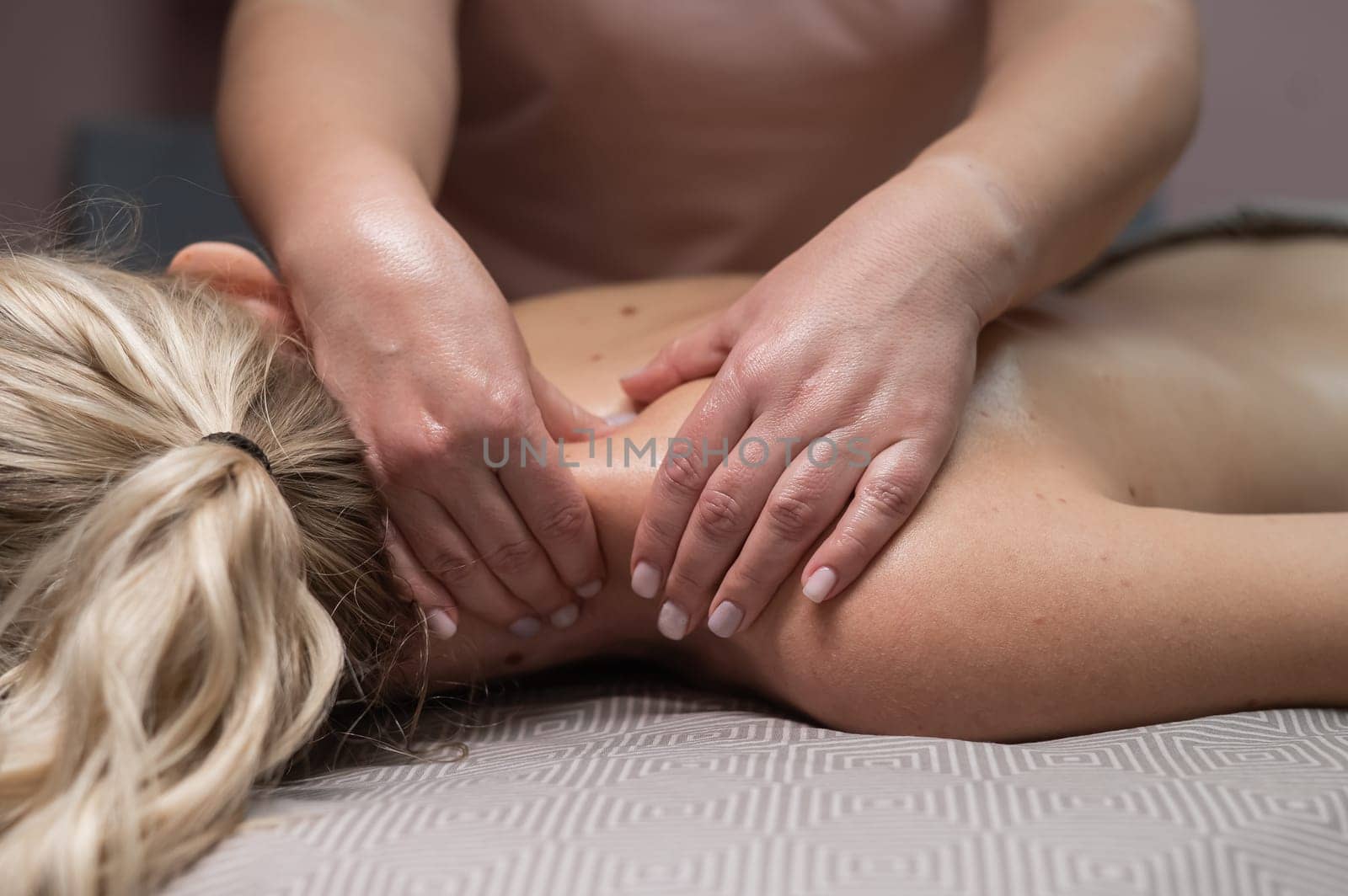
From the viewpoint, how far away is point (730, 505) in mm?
683

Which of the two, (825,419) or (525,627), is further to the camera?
(525,627)

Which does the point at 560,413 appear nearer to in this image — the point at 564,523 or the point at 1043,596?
the point at 564,523

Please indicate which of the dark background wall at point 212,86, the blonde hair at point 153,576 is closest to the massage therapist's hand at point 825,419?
the blonde hair at point 153,576

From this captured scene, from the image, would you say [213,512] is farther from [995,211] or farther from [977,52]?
[977,52]

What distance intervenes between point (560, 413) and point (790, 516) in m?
0.19

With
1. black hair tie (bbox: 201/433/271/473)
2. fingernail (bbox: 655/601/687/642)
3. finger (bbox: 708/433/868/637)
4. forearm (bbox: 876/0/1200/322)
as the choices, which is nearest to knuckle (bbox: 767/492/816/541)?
finger (bbox: 708/433/868/637)

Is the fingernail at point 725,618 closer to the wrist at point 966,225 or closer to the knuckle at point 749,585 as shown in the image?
the knuckle at point 749,585

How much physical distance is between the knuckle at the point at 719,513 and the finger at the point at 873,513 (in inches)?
2.2

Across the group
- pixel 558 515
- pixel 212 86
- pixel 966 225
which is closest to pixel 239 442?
pixel 558 515

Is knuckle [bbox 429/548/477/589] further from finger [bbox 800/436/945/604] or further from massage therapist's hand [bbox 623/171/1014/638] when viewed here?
finger [bbox 800/436/945/604]

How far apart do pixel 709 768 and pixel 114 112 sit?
7.18 feet

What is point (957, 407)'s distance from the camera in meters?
0.71

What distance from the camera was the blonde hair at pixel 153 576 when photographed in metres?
0.54

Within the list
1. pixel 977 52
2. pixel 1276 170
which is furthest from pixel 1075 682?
pixel 1276 170
